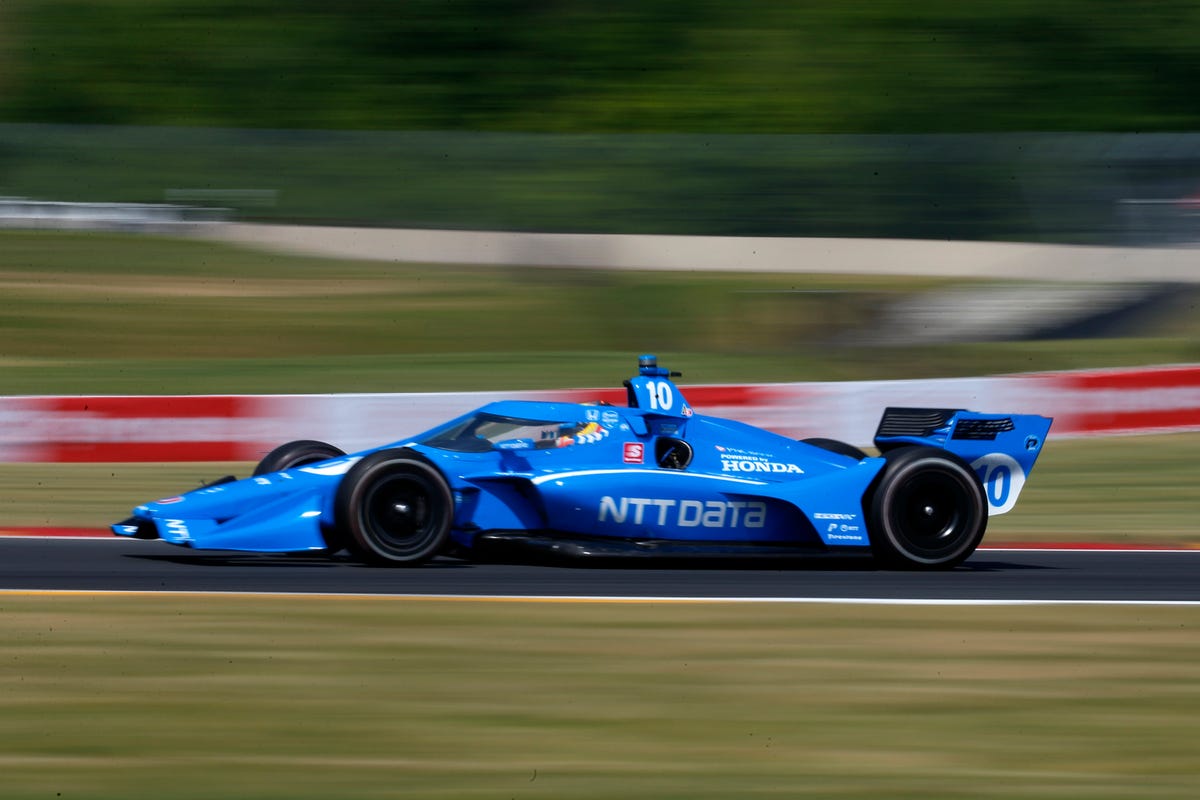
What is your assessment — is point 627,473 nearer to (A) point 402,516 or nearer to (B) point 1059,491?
(A) point 402,516

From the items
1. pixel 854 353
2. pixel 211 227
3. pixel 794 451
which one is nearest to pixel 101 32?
pixel 211 227

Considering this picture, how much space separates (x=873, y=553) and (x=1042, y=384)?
21.7ft

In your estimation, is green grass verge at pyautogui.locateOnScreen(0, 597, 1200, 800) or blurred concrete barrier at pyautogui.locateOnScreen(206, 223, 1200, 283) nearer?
green grass verge at pyautogui.locateOnScreen(0, 597, 1200, 800)

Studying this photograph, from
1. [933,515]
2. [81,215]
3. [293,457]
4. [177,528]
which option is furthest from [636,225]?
[177,528]

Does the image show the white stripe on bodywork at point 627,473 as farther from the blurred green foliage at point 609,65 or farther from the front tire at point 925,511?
the blurred green foliage at point 609,65

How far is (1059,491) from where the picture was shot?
12.1 m

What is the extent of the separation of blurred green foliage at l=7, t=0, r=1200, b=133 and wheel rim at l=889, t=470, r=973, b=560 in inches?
925

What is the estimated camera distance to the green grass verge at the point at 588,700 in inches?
171

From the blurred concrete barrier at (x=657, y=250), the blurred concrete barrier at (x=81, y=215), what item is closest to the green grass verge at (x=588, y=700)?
the blurred concrete barrier at (x=657, y=250)

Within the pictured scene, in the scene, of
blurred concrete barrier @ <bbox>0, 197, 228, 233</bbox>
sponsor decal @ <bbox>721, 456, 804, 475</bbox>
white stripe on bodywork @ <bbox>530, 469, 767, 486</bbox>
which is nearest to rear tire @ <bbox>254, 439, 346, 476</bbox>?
white stripe on bodywork @ <bbox>530, 469, 767, 486</bbox>

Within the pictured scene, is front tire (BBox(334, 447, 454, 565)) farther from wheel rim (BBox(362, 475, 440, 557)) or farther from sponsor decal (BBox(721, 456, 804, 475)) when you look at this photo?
sponsor decal (BBox(721, 456, 804, 475))

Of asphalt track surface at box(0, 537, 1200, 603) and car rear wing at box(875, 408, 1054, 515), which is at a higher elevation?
car rear wing at box(875, 408, 1054, 515)

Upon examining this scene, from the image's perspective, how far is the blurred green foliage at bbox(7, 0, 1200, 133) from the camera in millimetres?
31750

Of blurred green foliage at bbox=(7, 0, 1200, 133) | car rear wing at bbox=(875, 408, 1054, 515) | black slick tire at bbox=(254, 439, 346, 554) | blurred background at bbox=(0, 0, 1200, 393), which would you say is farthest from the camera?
blurred green foliage at bbox=(7, 0, 1200, 133)
